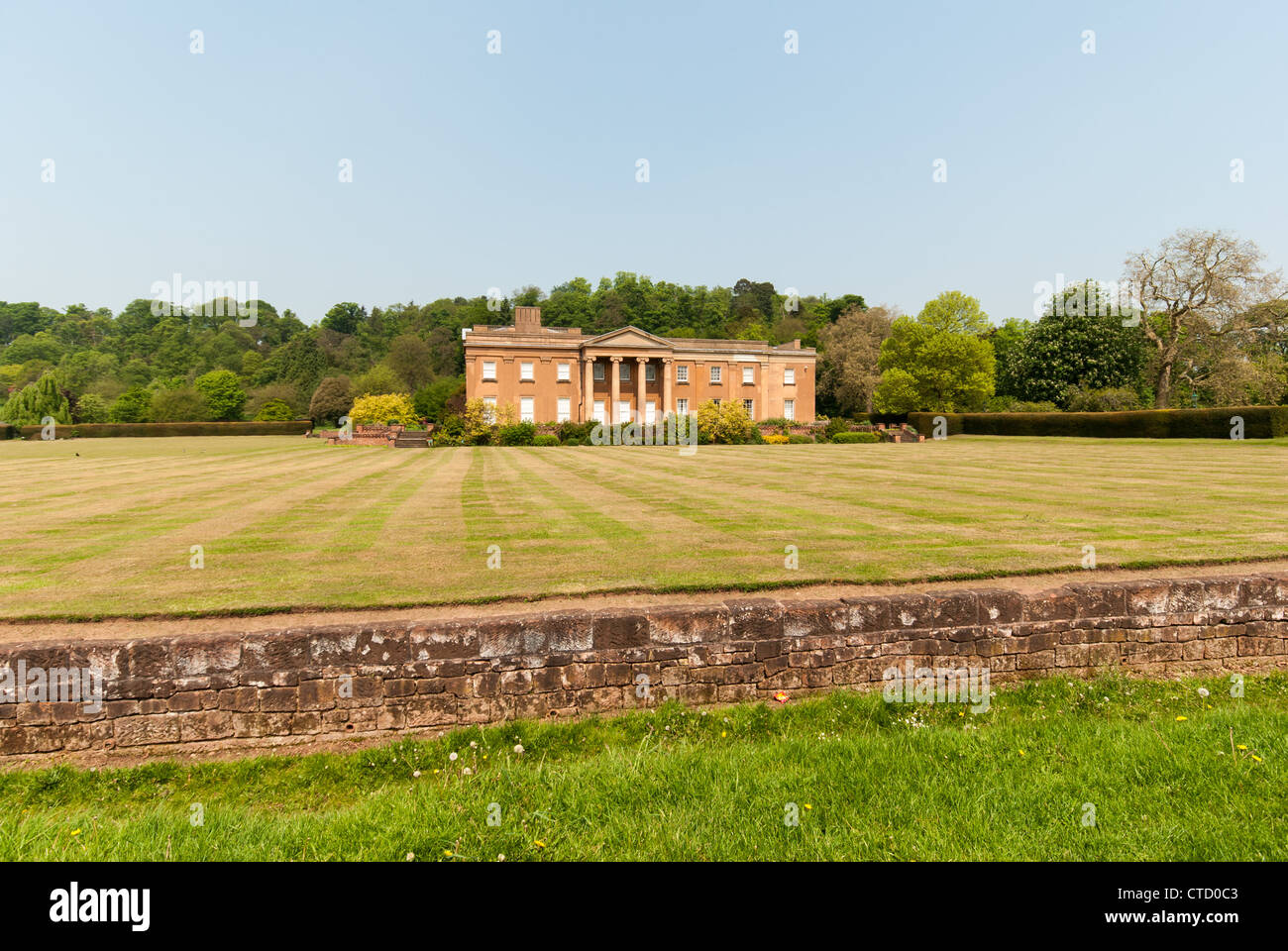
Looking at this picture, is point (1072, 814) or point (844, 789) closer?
point (1072, 814)

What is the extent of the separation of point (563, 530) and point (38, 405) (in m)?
79.7

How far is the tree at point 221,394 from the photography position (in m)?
75.4

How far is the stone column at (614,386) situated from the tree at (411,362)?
111 ft

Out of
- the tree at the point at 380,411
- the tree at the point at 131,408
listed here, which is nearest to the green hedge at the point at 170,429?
the tree at the point at 131,408

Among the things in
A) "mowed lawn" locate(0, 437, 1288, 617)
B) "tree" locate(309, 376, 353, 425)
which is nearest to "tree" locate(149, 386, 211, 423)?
"tree" locate(309, 376, 353, 425)

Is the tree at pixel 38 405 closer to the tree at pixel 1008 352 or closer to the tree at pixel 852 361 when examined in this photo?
the tree at pixel 852 361

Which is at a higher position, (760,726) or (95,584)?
(95,584)

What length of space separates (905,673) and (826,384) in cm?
7275

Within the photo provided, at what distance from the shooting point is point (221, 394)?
76062mm

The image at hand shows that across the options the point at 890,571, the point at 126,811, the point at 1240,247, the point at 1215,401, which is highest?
the point at 1240,247

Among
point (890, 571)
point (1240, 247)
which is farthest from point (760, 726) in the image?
point (1240, 247)
